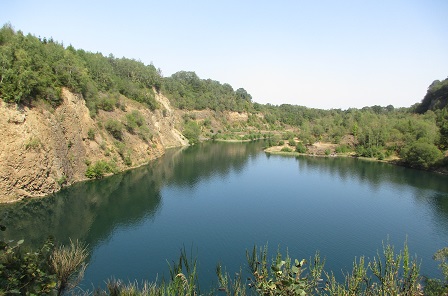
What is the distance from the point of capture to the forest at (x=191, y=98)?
138 ft

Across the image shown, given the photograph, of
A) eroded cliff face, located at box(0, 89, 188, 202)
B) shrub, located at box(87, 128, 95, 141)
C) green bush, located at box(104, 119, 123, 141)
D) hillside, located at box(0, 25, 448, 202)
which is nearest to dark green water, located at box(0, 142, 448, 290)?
eroded cliff face, located at box(0, 89, 188, 202)

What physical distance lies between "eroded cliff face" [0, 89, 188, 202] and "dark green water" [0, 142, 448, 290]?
96.5 inches

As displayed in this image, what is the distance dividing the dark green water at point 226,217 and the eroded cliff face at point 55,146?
245 centimetres

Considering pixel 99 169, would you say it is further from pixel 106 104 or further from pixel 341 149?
pixel 341 149

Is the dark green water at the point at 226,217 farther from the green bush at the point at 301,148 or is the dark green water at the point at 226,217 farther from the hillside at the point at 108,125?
the green bush at the point at 301,148

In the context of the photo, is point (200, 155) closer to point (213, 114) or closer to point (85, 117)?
point (85, 117)

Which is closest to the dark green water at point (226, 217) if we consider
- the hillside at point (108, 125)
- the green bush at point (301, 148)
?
the hillside at point (108, 125)

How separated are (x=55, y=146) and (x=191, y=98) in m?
82.9

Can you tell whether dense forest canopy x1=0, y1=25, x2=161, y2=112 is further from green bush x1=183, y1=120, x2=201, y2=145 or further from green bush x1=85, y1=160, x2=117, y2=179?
green bush x1=183, y1=120, x2=201, y2=145

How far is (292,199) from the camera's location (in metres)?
46.2

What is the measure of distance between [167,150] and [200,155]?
9.52 meters

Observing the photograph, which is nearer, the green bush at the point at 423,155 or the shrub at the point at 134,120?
the shrub at the point at 134,120

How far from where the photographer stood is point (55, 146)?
4241 cm

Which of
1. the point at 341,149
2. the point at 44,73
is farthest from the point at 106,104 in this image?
the point at 341,149
